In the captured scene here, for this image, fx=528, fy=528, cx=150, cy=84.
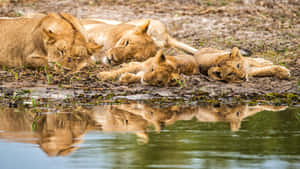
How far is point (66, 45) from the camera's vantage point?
7527 mm

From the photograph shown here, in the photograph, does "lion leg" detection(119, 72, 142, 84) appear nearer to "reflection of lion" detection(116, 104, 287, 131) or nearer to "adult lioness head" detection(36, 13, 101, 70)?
"adult lioness head" detection(36, 13, 101, 70)

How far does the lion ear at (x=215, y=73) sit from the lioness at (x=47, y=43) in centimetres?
170

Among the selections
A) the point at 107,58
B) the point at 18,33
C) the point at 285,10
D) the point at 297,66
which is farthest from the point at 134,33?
the point at 285,10

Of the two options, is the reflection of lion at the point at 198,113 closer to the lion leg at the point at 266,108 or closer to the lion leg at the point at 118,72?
the lion leg at the point at 266,108

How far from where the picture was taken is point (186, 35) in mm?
11492

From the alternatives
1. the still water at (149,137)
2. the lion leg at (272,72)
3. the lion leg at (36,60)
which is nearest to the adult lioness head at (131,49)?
the lion leg at (36,60)

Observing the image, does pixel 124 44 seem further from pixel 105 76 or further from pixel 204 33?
pixel 204 33

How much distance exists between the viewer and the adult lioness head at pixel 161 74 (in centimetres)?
666

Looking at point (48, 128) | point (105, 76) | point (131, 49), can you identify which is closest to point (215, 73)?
point (105, 76)

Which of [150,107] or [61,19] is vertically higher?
[61,19]

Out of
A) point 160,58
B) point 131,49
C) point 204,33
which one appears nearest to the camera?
point 160,58

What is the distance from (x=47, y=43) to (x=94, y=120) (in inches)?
136

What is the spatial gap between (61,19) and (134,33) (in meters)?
1.34

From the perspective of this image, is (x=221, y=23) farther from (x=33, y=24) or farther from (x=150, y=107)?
(x=150, y=107)
